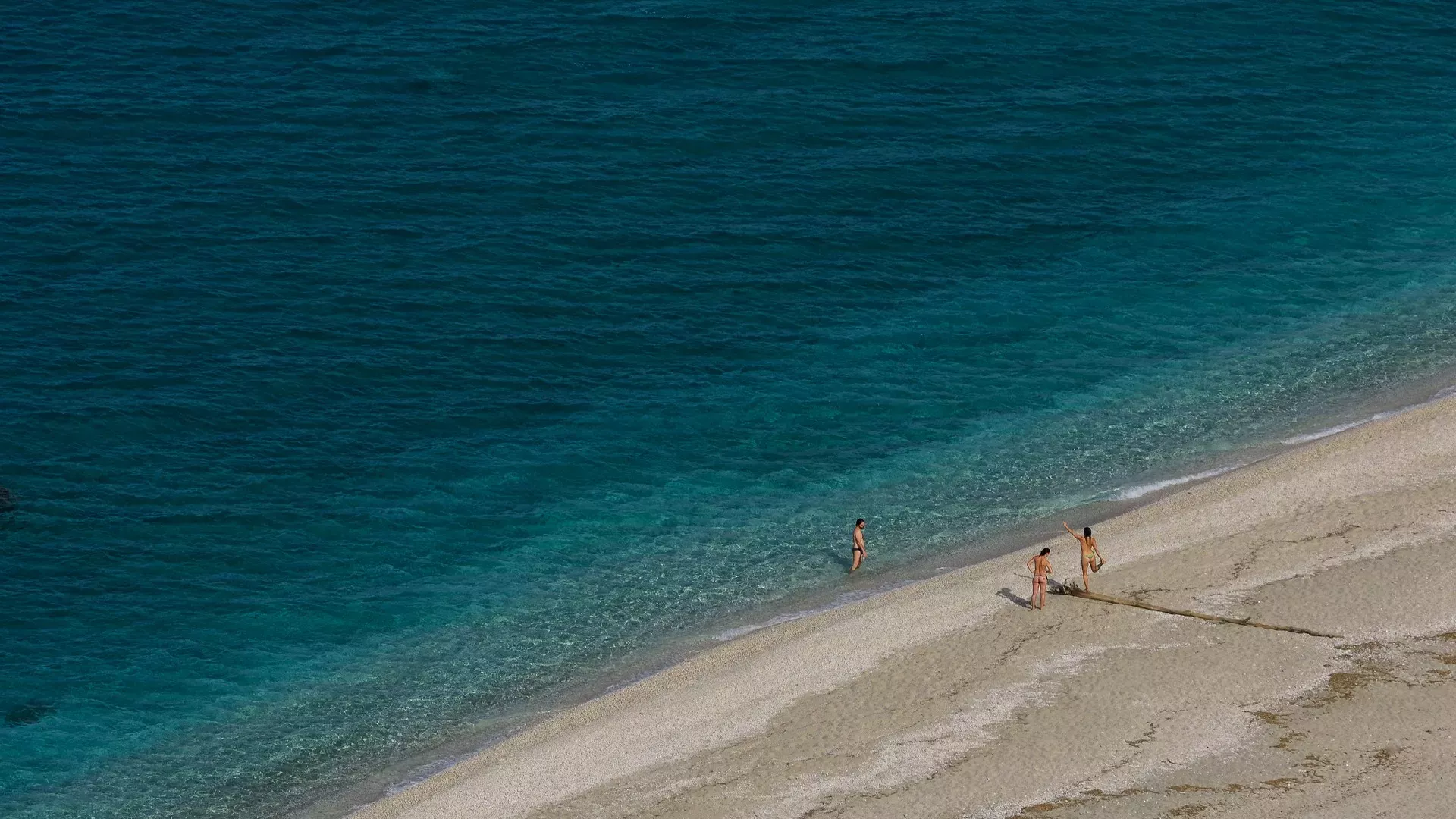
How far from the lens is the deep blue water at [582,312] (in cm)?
4966

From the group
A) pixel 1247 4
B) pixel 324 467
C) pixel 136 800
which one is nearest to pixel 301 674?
pixel 136 800

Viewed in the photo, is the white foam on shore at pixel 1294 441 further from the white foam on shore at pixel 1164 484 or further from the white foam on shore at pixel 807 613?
the white foam on shore at pixel 807 613

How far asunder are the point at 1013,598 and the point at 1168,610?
4.49m

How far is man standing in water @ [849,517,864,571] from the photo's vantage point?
50.4m

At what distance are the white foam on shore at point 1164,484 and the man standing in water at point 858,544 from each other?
902cm

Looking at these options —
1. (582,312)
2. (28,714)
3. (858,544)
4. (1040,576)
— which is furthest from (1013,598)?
(28,714)

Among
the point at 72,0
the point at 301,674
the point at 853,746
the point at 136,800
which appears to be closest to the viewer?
the point at 853,746

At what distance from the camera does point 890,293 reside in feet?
218

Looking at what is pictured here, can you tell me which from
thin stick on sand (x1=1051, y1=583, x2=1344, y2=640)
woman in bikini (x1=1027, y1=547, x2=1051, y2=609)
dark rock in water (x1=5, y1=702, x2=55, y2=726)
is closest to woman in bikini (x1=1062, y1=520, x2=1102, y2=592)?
thin stick on sand (x1=1051, y1=583, x2=1344, y2=640)

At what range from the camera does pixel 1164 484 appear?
179 ft

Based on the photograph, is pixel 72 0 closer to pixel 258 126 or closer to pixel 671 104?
pixel 258 126

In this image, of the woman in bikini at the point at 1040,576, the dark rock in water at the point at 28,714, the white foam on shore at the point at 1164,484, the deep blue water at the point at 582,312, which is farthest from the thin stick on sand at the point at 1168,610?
the dark rock in water at the point at 28,714

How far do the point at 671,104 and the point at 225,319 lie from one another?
80.7ft

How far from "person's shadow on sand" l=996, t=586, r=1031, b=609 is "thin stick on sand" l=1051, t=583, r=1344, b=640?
0.83 metres
